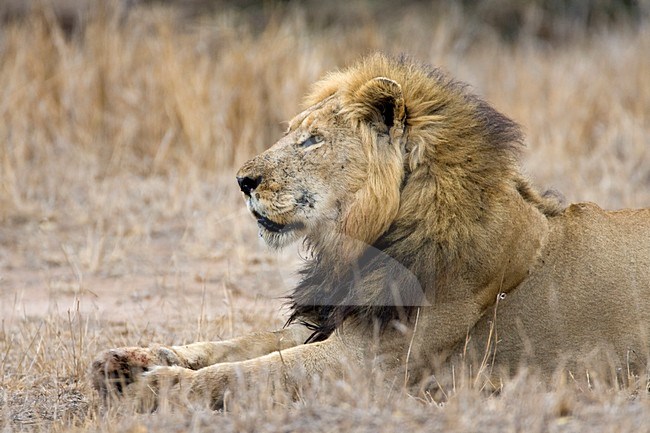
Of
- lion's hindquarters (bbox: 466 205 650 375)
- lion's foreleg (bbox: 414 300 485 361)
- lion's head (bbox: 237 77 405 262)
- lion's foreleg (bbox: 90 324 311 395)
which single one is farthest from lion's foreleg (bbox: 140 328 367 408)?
lion's hindquarters (bbox: 466 205 650 375)

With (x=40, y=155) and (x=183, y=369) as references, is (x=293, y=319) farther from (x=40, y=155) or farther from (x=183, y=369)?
(x=40, y=155)

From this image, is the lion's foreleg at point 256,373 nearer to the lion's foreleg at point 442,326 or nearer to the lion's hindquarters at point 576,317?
the lion's foreleg at point 442,326

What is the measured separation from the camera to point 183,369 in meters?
4.03

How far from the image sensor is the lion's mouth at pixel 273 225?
432 cm

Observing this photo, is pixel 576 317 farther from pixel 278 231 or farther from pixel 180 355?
pixel 180 355

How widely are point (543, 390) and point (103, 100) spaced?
21.6 feet

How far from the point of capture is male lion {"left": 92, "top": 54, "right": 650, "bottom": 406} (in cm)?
411

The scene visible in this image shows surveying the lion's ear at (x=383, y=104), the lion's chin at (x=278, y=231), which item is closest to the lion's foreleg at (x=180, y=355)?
the lion's chin at (x=278, y=231)

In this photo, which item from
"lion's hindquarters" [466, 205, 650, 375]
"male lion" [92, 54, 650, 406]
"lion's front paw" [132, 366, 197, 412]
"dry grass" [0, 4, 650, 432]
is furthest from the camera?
"dry grass" [0, 4, 650, 432]

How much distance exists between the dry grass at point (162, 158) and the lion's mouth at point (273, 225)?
742 millimetres

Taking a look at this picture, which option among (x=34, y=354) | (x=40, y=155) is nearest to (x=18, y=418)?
(x=34, y=354)

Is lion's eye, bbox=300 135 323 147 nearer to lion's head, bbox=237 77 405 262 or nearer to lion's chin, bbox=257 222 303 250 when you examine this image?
lion's head, bbox=237 77 405 262

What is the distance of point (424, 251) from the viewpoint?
13.5 feet

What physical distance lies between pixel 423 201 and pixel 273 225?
0.62 metres
